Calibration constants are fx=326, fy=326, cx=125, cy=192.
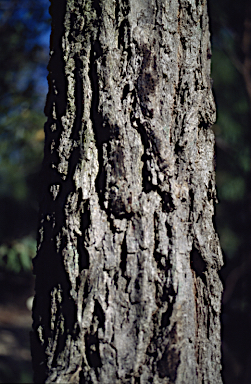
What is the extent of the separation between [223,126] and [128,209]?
230 centimetres

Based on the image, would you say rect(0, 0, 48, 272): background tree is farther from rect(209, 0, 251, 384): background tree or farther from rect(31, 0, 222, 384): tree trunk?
rect(31, 0, 222, 384): tree trunk

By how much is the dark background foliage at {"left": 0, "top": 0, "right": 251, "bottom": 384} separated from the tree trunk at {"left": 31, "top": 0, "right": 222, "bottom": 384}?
5.84 feet

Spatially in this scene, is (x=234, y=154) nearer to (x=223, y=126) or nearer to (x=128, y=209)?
(x=223, y=126)

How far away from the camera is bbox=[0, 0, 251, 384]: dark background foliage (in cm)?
252

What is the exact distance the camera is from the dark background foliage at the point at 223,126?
2516 mm

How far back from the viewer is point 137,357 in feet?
2.40

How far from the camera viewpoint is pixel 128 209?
752 mm

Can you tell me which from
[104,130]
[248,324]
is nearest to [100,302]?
[104,130]

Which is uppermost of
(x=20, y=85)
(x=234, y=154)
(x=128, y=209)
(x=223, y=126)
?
(x=20, y=85)

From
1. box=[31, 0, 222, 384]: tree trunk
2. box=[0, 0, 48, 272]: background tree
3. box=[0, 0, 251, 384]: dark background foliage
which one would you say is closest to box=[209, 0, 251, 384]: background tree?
box=[0, 0, 251, 384]: dark background foliage

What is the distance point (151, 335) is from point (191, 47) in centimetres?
71

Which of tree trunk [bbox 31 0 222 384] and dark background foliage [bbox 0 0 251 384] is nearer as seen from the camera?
tree trunk [bbox 31 0 222 384]

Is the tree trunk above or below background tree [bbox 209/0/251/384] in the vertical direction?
below

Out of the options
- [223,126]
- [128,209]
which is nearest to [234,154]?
[223,126]
